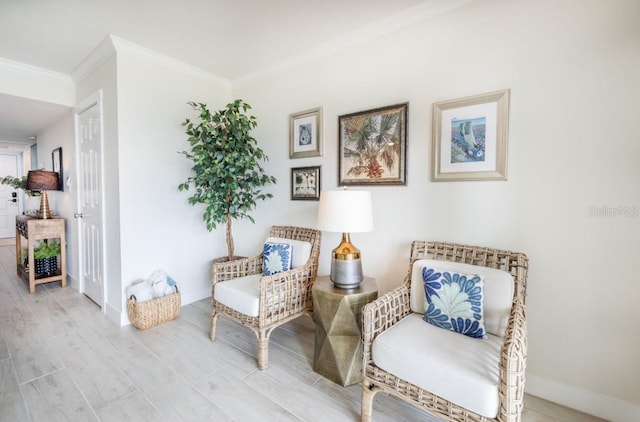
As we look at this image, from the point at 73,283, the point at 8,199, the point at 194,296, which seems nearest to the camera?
the point at 194,296

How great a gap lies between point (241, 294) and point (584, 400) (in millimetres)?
2070

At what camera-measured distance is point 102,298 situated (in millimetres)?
2766

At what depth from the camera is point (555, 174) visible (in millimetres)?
1553

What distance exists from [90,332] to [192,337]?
88 cm

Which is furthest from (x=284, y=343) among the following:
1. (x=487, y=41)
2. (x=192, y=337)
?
(x=487, y=41)

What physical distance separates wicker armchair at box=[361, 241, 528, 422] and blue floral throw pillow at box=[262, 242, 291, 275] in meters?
0.99

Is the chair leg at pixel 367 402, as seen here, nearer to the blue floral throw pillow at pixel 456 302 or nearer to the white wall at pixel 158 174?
the blue floral throw pillow at pixel 456 302

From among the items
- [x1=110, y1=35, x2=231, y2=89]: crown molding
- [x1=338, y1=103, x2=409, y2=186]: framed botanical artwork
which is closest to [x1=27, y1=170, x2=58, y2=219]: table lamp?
[x1=110, y1=35, x2=231, y2=89]: crown molding

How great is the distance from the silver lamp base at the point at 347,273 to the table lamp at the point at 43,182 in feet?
12.4

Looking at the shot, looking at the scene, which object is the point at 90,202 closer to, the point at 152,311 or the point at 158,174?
the point at 158,174

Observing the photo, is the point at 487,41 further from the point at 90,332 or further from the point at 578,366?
the point at 90,332

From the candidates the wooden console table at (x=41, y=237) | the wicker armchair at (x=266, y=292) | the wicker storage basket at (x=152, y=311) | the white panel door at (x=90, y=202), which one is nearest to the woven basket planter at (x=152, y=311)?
the wicker storage basket at (x=152, y=311)

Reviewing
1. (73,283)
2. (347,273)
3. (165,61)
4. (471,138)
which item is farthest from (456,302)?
(73,283)

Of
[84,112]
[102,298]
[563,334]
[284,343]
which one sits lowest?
[284,343]
